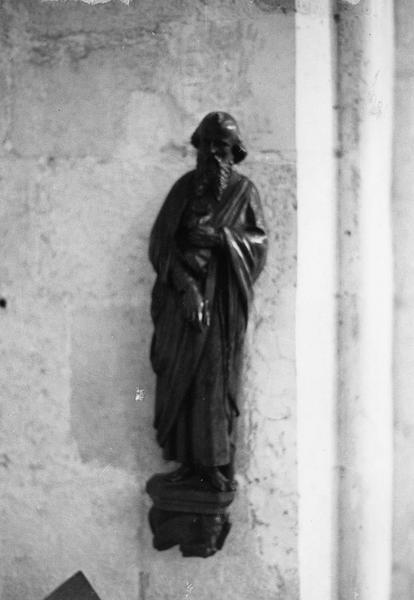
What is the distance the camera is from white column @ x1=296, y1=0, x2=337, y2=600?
174 cm

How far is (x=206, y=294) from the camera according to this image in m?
1.59

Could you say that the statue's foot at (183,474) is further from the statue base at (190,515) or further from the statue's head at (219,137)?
the statue's head at (219,137)

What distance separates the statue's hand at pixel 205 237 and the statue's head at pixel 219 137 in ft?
0.50

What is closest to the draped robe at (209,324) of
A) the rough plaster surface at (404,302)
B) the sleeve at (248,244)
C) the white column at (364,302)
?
the sleeve at (248,244)

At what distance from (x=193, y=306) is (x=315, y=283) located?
35 centimetres

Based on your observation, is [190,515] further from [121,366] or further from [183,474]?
[121,366]

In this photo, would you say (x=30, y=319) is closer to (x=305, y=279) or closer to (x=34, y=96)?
(x=34, y=96)

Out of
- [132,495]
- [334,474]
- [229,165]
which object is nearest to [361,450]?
[334,474]

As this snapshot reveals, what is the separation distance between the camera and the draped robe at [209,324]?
1.59m

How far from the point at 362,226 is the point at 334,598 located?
888mm

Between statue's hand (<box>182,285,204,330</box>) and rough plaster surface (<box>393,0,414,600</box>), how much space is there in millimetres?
562

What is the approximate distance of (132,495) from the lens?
1.75 m

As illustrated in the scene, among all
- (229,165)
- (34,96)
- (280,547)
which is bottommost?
(280,547)

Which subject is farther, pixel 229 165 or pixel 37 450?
pixel 37 450
